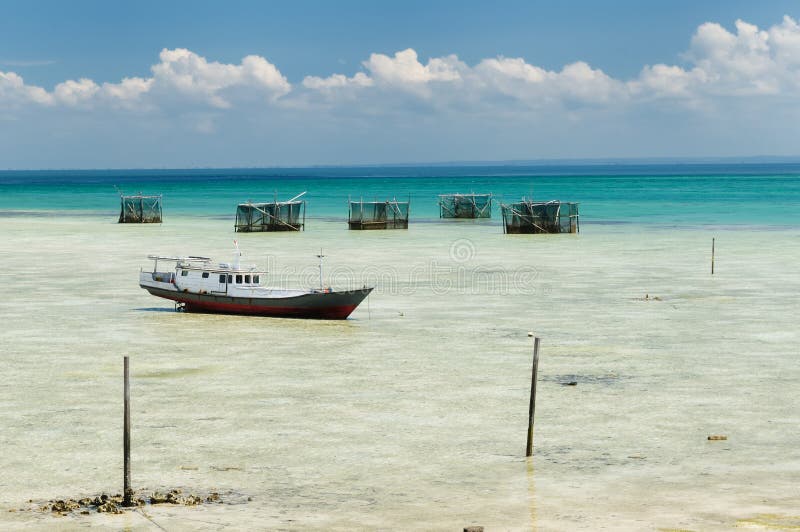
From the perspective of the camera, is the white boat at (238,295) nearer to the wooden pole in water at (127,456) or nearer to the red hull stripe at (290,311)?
the red hull stripe at (290,311)

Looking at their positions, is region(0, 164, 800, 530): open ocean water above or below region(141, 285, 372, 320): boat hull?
below

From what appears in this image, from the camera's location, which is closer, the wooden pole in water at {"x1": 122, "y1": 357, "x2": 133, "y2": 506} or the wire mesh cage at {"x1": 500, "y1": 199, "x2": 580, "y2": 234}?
the wooden pole in water at {"x1": 122, "y1": 357, "x2": 133, "y2": 506}

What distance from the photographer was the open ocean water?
1842 cm

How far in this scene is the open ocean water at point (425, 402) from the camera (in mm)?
18422

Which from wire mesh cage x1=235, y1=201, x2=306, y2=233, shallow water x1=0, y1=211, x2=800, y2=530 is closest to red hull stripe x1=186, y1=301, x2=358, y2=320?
shallow water x1=0, y1=211, x2=800, y2=530

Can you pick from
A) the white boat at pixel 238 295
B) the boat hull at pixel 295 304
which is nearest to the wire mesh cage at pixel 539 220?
the white boat at pixel 238 295

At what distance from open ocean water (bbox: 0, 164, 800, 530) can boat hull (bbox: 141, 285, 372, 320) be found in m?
0.71

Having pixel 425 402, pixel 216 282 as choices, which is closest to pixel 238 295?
pixel 216 282

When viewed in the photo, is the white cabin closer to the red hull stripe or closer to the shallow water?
the red hull stripe

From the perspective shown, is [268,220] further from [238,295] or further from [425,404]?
[425,404]

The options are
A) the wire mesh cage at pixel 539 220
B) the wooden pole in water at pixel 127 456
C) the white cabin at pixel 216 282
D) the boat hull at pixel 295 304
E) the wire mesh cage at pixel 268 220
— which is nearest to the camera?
the wooden pole in water at pixel 127 456

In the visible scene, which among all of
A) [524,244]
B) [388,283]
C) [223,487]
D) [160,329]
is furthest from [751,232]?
[223,487]

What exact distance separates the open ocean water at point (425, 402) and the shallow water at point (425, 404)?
0.24 feet

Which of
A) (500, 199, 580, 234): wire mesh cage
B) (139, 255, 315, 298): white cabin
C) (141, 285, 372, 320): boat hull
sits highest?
(500, 199, 580, 234): wire mesh cage
